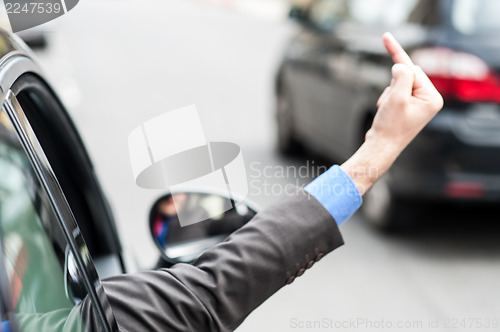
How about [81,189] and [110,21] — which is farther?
[110,21]

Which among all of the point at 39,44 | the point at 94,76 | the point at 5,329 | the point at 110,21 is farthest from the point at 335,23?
the point at 110,21

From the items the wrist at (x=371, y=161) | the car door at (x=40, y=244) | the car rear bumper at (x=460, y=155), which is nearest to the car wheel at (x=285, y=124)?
the car rear bumper at (x=460, y=155)

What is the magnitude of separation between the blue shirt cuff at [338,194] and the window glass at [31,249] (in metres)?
0.52

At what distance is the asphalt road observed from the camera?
427 centimetres

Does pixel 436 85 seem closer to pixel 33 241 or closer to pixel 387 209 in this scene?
pixel 387 209

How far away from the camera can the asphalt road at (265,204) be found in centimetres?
427

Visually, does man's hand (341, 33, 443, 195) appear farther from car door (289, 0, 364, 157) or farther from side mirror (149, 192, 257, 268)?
car door (289, 0, 364, 157)

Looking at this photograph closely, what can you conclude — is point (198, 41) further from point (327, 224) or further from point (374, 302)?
point (327, 224)

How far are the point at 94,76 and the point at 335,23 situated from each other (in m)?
8.70

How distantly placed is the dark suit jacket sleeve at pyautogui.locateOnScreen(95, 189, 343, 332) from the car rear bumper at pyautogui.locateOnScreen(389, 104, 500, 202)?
3406 mm

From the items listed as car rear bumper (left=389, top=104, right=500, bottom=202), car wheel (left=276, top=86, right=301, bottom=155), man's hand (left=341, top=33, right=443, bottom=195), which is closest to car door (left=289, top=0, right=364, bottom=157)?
car wheel (left=276, top=86, right=301, bottom=155)

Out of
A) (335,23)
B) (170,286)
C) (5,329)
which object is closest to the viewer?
(5,329)

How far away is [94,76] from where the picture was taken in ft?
48.0

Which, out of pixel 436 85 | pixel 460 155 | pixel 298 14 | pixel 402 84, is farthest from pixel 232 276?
pixel 298 14
